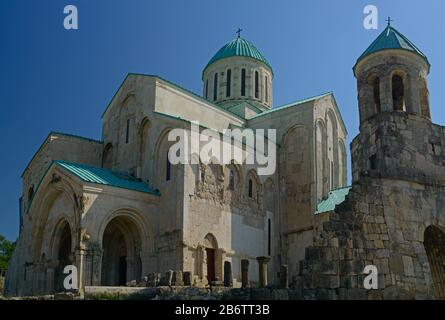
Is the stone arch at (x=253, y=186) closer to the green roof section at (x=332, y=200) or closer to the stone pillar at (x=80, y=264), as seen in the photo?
the green roof section at (x=332, y=200)

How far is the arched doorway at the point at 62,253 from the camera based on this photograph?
24.0 meters

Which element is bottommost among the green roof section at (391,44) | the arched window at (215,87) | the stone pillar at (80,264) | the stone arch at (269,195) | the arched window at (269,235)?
the stone pillar at (80,264)

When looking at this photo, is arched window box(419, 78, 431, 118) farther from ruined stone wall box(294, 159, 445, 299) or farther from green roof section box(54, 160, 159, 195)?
green roof section box(54, 160, 159, 195)

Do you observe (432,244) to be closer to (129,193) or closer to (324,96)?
(129,193)

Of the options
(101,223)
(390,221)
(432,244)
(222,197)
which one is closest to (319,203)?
(222,197)

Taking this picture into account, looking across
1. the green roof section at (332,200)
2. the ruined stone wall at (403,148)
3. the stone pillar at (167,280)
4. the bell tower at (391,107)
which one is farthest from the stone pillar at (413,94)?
the green roof section at (332,200)

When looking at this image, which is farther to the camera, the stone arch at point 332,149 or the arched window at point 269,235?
the stone arch at point 332,149

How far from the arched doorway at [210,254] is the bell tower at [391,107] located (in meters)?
9.98

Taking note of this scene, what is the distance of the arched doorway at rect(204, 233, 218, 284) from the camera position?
23.4 metres

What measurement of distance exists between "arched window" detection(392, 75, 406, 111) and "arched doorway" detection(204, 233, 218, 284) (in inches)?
414

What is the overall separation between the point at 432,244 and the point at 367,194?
3096mm

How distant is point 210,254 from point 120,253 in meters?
4.37

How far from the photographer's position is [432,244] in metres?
14.6

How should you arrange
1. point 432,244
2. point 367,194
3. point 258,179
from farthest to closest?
point 258,179, point 432,244, point 367,194
